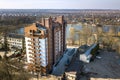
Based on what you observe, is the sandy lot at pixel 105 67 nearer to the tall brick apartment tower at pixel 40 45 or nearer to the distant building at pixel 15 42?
the tall brick apartment tower at pixel 40 45

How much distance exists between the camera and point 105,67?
15156 millimetres

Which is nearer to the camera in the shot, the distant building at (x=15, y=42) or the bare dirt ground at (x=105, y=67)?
the bare dirt ground at (x=105, y=67)

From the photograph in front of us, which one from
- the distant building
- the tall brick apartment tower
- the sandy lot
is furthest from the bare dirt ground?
the distant building

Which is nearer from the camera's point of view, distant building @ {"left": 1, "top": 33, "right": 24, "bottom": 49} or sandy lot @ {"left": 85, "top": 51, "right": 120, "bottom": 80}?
sandy lot @ {"left": 85, "top": 51, "right": 120, "bottom": 80}

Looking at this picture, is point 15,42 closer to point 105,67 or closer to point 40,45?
point 40,45

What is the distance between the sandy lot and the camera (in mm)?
13409

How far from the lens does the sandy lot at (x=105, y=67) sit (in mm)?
13409

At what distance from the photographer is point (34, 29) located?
12.9 meters

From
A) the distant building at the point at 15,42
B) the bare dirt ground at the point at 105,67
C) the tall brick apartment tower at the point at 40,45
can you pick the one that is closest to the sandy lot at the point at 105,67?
the bare dirt ground at the point at 105,67

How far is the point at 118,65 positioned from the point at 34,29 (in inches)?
352

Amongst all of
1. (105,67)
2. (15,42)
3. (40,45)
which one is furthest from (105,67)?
(15,42)

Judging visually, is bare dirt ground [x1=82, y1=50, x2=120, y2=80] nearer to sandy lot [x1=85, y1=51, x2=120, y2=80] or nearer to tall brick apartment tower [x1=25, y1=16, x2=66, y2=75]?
sandy lot [x1=85, y1=51, x2=120, y2=80]

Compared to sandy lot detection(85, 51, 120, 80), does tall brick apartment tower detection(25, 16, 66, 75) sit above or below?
above

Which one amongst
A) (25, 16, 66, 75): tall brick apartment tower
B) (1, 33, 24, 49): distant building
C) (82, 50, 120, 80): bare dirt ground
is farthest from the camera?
(1, 33, 24, 49): distant building
